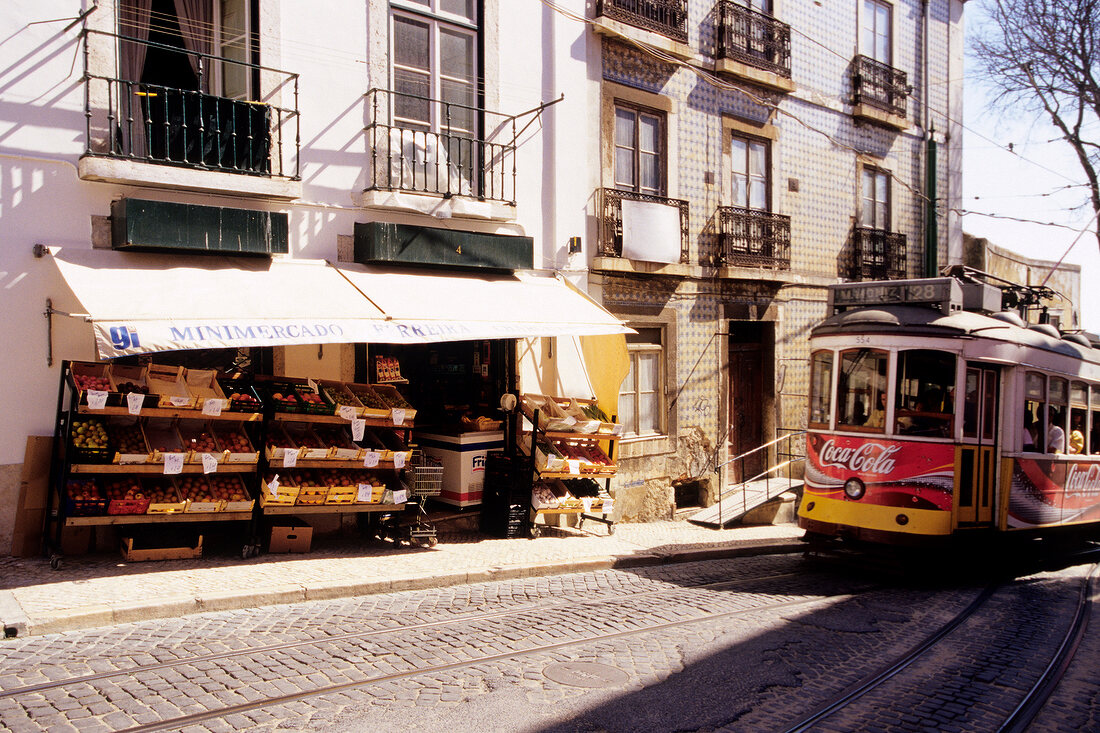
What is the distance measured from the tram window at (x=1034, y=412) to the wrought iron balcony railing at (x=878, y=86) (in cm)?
908

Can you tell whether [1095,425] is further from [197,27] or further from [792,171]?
[197,27]

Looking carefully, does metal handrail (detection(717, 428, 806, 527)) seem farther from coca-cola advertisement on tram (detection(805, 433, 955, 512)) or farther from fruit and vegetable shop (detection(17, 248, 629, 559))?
coca-cola advertisement on tram (detection(805, 433, 955, 512))

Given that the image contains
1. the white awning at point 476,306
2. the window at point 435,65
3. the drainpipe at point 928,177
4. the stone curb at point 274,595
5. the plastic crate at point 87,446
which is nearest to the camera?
the stone curb at point 274,595

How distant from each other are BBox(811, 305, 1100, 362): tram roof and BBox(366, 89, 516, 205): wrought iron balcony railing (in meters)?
4.44

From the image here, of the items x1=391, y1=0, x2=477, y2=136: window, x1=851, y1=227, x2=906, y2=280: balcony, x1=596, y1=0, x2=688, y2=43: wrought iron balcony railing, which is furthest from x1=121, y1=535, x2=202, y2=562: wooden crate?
x1=851, y1=227, x2=906, y2=280: balcony

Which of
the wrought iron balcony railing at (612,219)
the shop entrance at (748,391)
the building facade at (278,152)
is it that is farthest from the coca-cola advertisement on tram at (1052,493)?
the wrought iron balcony railing at (612,219)

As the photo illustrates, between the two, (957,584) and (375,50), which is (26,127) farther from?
(957,584)

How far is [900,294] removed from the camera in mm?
10102

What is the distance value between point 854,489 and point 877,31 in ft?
41.5

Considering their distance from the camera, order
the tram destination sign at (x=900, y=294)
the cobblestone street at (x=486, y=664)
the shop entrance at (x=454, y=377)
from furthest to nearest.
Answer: the shop entrance at (x=454, y=377)
the tram destination sign at (x=900, y=294)
the cobblestone street at (x=486, y=664)

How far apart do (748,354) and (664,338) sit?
9.11 feet

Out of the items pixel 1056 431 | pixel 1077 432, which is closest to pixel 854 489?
pixel 1056 431

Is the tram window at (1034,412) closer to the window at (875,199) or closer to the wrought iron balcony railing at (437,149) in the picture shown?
the wrought iron balcony railing at (437,149)

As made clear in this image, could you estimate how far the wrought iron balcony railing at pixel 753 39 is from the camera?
14656 millimetres
